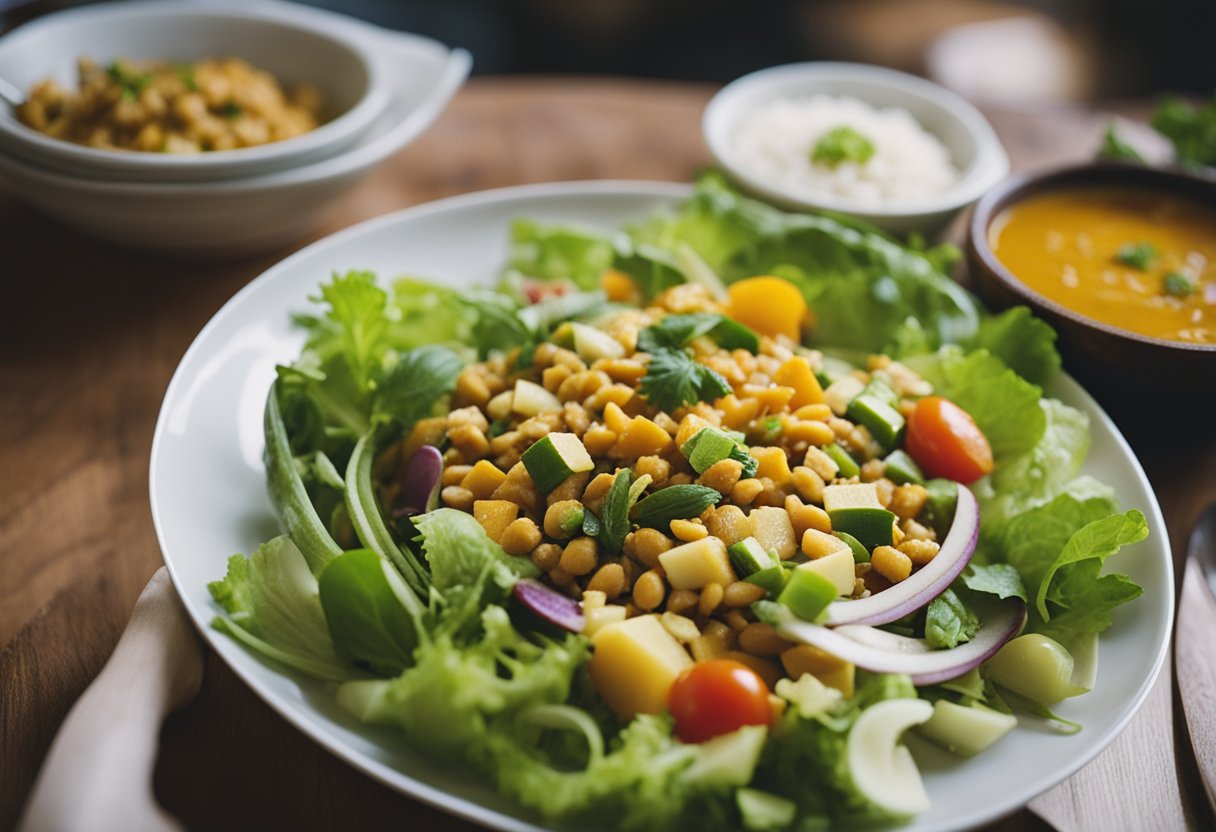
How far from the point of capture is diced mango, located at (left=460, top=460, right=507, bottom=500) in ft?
7.86

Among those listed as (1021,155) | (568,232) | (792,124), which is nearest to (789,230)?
(568,232)

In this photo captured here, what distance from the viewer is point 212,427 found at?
2.61 meters

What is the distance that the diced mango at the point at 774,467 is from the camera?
2375 millimetres

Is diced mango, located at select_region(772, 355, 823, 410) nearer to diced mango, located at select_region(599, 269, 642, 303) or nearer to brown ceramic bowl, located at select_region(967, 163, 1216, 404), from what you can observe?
diced mango, located at select_region(599, 269, 642, 303)

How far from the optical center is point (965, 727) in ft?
6.56

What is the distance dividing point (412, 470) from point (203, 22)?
2487 millimetres

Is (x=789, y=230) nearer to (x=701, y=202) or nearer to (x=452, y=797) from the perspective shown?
(x=701, y=202)

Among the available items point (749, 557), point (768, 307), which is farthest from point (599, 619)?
point (768, 307)

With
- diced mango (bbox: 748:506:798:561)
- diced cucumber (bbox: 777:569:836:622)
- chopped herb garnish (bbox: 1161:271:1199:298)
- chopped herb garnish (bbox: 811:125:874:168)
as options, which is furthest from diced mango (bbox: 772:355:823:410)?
chopped herb garnish (bbox: 811:125:874:168)

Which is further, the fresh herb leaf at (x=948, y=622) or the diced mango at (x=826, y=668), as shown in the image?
the fresh herb leaf at (x=948, y=622)

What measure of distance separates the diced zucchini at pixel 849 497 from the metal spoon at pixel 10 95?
3.05m

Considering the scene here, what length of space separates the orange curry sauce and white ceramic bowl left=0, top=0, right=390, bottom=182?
228 cm

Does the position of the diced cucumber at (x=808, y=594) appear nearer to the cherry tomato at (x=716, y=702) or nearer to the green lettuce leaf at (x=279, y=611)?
the cherry tomato at (x=716, y=702)

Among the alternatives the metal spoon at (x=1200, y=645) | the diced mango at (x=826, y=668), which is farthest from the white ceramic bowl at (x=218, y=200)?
the metal spoon at (x=1200, y=645)
